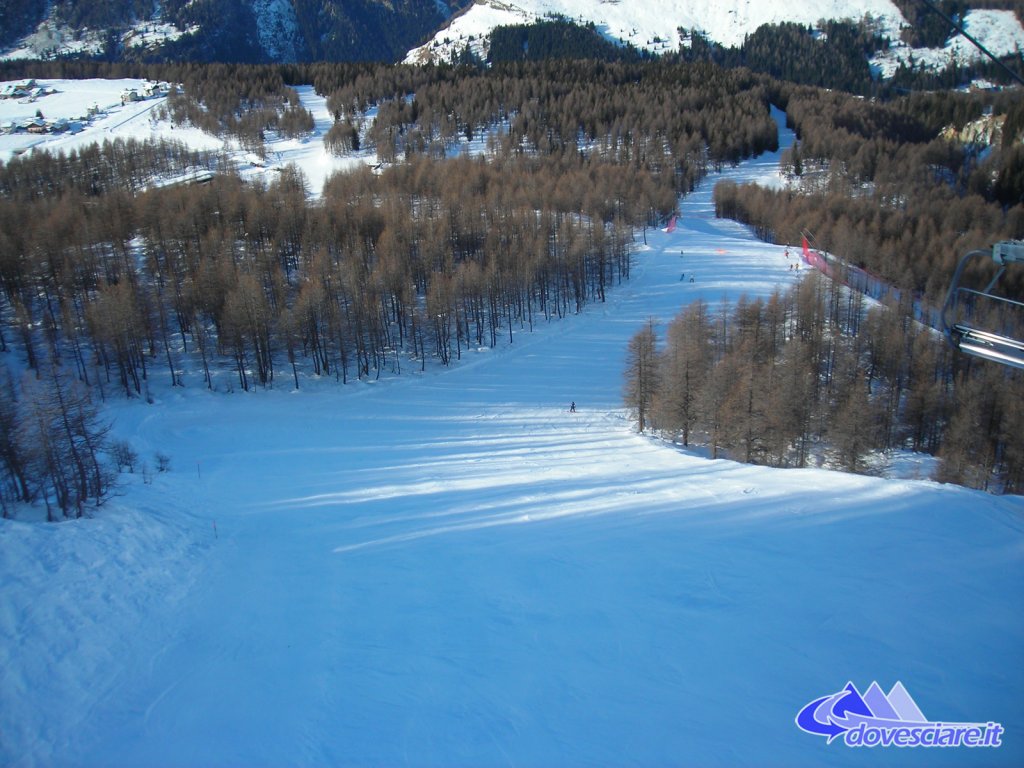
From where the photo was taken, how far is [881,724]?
9289 mm

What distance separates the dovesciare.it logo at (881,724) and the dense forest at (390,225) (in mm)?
22752

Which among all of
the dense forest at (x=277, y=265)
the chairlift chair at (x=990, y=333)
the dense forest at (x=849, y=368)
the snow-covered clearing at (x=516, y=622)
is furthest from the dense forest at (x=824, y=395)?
the chairlift chair at (x=990, y=333)

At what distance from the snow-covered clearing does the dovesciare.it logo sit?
22 cm

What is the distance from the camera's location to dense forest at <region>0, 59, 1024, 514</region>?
A: 151 feet

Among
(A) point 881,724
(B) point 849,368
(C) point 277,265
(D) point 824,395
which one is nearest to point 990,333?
(A) point 881,724

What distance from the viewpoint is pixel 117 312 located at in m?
42.8

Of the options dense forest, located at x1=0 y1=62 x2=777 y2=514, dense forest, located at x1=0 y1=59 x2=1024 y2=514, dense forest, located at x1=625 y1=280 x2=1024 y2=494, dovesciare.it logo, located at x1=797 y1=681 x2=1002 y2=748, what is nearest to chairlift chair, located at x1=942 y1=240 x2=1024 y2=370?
dovesciare.it logo, located at x1=797 y1=681 x2=1002 y2=748

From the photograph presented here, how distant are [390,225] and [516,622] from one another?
6047 cm

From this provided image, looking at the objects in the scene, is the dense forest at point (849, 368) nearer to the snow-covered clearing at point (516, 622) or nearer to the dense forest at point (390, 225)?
the dense forest at point (390, 225)

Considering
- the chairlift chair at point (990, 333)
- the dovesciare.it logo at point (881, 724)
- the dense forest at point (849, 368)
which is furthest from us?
the dense forest at point (849, 368)

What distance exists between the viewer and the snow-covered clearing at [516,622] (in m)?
9.88

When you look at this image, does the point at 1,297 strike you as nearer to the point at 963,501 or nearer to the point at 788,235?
the point at 963,501

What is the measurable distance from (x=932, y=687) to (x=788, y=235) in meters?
81.5

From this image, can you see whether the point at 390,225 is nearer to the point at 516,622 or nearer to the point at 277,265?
the point at 277,265
